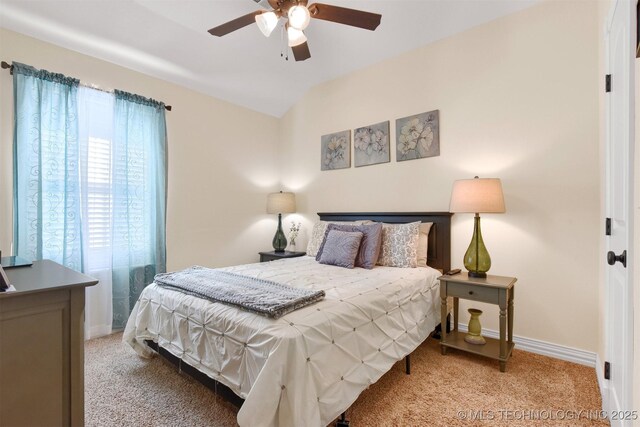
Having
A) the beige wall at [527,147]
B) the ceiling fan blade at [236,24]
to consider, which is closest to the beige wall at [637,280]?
the beige wall at [527,147]

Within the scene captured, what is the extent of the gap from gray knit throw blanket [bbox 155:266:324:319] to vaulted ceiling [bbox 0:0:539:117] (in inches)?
88.4

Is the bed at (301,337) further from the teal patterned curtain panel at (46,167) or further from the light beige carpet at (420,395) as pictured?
the teal patterned curtain panel at (46,167)

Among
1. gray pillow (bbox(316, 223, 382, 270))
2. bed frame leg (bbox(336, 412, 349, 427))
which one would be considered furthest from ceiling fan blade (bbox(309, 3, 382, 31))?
bed frame leg (bbox(336, 412, 349, 427))

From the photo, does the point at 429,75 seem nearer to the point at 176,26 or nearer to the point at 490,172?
the point at 490,172

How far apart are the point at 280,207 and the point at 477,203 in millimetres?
2494

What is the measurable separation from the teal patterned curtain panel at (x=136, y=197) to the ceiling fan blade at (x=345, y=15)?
84.5 inches

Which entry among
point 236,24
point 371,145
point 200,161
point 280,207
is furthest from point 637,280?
point 200,161

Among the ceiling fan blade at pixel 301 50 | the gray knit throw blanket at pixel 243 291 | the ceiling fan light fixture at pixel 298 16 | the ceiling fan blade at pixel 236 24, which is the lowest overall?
the gray knit throw blanket at pixel 243 291

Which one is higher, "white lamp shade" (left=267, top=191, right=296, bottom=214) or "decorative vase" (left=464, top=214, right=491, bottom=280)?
"white lamp shade" (left=267, top=191, right=296, bottom=214)

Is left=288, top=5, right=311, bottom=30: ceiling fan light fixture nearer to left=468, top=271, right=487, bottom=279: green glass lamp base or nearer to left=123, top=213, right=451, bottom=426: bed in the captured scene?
left=123, top=213, right=451, bottom=426: bed

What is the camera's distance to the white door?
47.9 inches

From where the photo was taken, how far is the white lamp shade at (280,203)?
4078 mm

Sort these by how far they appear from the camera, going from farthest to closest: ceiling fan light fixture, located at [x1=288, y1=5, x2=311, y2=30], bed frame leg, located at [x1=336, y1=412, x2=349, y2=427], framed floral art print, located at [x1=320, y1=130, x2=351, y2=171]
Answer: framed floral art print, located at [x1=320, y1=130, x2=351, y2=171], ceiling fan light fixture, located at [x1=288, y1=5, x2=311, y2=30], bed frame leg, located at [x1=336, y1=412, x2=349, y2=427]

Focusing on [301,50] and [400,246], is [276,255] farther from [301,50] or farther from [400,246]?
[301,50]
